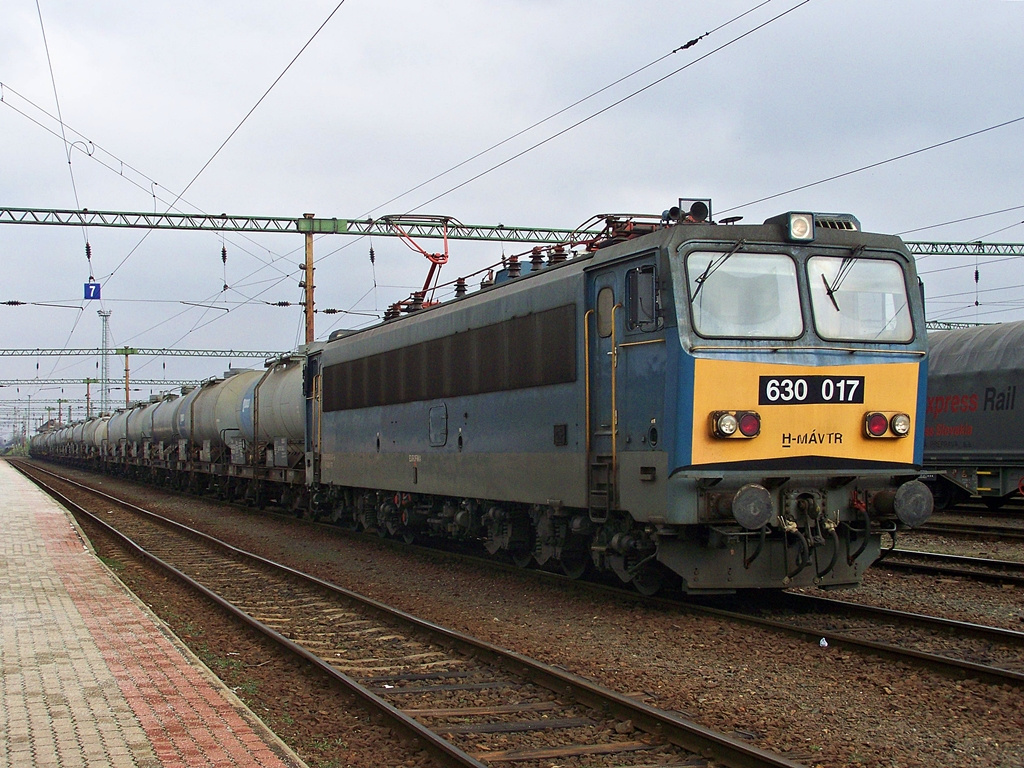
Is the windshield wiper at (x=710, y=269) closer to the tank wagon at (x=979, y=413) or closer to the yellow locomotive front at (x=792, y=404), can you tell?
the yellow locomotive front at (x=792, y=404)

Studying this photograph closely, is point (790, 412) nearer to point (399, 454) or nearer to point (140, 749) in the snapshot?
point (140, 749)

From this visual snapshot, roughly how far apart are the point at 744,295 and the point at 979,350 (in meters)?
13.2

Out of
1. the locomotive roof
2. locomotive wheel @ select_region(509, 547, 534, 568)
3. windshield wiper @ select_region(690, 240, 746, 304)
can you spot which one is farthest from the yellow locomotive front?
the locomotive roof

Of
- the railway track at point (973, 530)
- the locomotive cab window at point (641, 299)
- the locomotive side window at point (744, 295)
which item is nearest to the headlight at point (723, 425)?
the locomotive side window at point (744, 295)

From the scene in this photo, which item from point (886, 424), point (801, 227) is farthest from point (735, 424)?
point (801, 227)

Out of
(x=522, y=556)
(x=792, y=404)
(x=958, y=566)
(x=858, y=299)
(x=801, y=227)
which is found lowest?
(x=958, y=566)

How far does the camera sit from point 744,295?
9500 mm

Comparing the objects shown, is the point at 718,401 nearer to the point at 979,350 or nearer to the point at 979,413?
the point at 979,413

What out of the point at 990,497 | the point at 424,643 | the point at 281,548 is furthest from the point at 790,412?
the point at 990,497

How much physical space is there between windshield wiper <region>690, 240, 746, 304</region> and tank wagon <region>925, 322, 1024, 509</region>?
11276 millimetres

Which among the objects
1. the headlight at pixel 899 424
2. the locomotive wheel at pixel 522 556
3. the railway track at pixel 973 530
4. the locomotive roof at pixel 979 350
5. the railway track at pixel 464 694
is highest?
the locomotive roof at pixel 979 350

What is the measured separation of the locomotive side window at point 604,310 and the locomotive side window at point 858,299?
6.22ft

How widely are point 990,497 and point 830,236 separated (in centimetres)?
1297

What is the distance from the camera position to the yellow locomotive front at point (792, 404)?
9.10 metres
